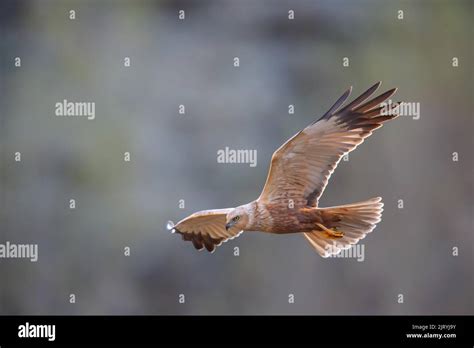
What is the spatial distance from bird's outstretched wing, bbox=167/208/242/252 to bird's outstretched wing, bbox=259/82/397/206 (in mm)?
789

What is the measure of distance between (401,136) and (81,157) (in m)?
5.62

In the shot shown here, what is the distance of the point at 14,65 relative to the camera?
17172 mm

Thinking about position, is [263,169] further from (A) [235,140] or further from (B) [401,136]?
(B) [401,136]

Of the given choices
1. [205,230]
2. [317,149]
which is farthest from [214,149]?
[317,149]

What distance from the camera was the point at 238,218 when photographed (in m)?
7.09

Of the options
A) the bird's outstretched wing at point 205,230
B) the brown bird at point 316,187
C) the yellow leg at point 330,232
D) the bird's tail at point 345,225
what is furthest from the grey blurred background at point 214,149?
the yellow leg at point 330,232

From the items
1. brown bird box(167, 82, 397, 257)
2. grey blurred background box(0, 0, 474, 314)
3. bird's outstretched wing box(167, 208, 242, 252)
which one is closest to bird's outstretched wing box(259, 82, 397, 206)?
brown bird box(167, 82, 397, 257)

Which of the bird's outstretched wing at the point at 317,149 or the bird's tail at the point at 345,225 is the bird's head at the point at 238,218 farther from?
the bird's tail at the point at 345,225

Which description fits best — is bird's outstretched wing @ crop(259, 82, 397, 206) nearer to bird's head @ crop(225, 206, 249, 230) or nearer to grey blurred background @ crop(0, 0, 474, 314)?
bird's head @ crop(225, 206, 249, 230)

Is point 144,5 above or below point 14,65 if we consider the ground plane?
above

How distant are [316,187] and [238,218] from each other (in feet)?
2.17

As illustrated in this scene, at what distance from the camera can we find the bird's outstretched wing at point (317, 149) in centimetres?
698
